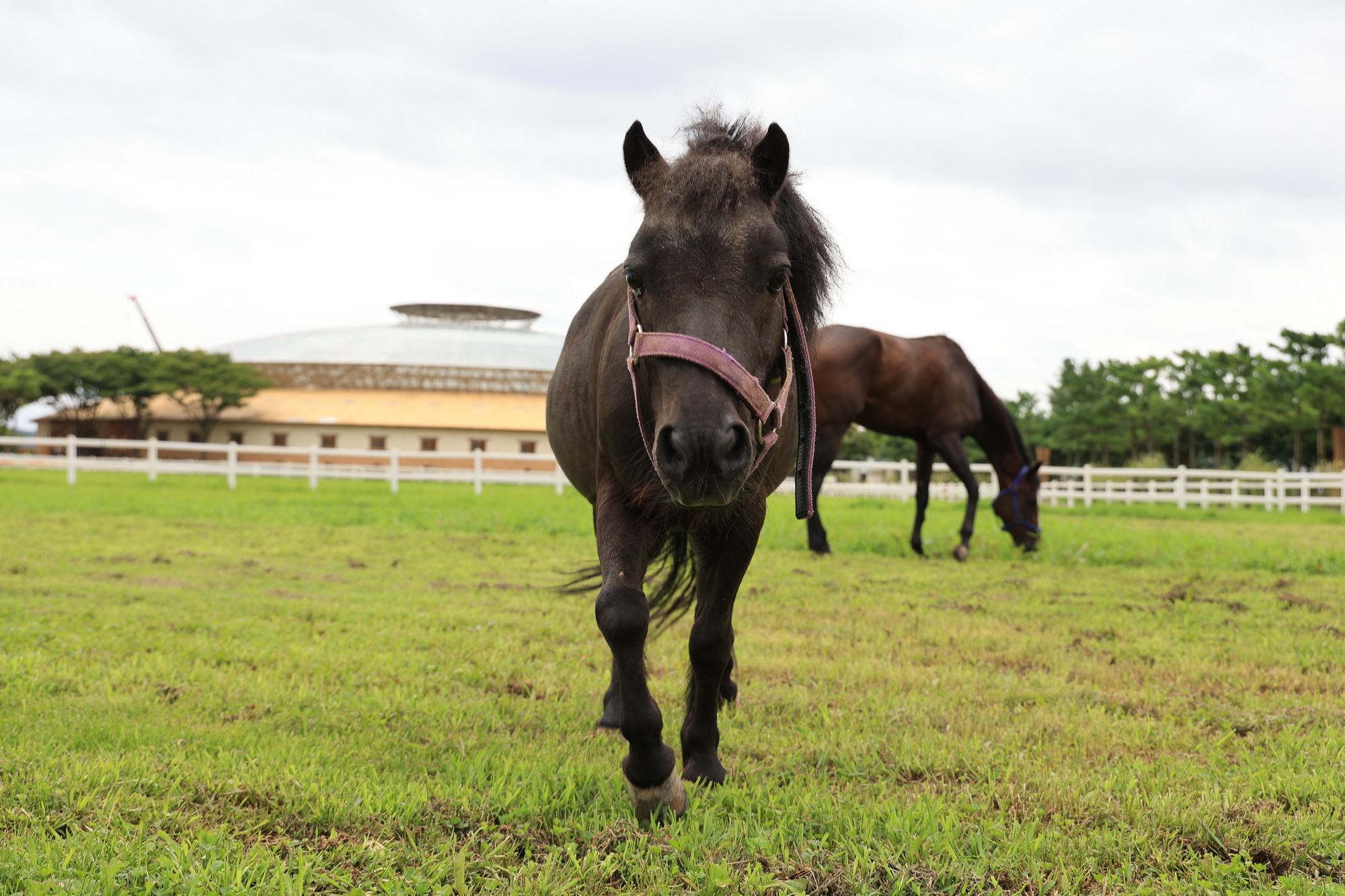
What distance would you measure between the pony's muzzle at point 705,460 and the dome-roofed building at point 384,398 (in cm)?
4539

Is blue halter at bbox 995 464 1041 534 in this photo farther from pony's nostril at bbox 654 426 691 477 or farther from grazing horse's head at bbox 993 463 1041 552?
pony's nostril at bbox 654 426 691 477

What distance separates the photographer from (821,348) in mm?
10617

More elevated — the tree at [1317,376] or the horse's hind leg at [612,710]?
the tree at [1317,376]

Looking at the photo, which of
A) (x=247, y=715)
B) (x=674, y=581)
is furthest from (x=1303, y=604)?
(x=247, y=715)

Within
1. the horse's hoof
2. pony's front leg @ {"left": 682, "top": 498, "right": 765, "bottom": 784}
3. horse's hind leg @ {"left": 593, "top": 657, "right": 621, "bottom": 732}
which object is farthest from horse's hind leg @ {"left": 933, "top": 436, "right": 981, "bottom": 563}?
the horse's hoof

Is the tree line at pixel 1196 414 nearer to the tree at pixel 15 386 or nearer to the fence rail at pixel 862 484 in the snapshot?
the fence rail at pixel 862 484

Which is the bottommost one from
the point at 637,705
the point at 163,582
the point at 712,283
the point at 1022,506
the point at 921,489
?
the point at 163,582

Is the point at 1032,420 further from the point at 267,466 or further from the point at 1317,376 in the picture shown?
the point at 267,466

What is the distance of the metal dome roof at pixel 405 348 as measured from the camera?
65125 millimetres

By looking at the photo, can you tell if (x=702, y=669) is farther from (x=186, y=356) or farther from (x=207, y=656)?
(x=186, y=356)

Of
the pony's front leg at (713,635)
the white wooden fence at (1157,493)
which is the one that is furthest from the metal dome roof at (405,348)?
the pony's front leg at (713,635)

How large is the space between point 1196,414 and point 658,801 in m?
52.5

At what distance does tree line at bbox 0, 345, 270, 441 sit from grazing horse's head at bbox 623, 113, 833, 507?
56.2 m

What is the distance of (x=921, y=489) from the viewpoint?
11086 mm
